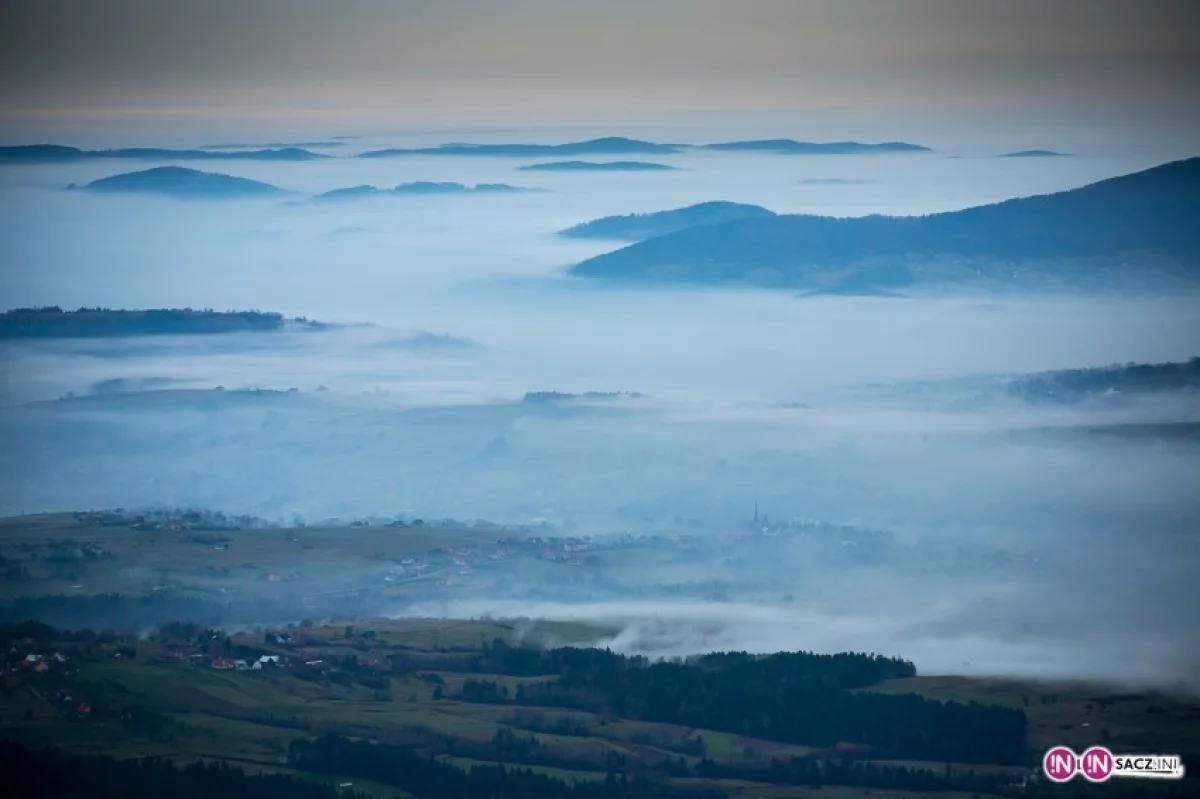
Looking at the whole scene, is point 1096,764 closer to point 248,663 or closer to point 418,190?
point 248,663

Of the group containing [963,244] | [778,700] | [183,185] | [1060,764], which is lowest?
[1060,764]

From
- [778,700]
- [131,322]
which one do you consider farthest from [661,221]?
[778,700]

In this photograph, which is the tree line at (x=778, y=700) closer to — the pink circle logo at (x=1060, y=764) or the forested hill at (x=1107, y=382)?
the pink circle logo at (x=1060, y=764)

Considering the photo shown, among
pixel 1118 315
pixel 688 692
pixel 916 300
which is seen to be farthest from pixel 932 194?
pixel 688 692

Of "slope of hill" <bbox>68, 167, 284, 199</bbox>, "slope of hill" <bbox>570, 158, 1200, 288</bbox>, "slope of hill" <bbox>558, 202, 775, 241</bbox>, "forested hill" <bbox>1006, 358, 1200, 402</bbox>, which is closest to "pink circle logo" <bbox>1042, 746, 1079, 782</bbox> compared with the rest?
"forested hill" <bbox>1006, 358, 1200, 402</bbox>

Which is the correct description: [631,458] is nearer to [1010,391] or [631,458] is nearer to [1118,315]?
[1010,391]

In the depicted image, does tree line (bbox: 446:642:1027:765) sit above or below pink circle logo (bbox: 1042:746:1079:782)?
above

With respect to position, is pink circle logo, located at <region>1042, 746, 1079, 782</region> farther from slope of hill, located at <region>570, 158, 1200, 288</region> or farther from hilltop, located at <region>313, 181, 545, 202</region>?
hilltop, located at <region>313, 181, 545, 202</region>
